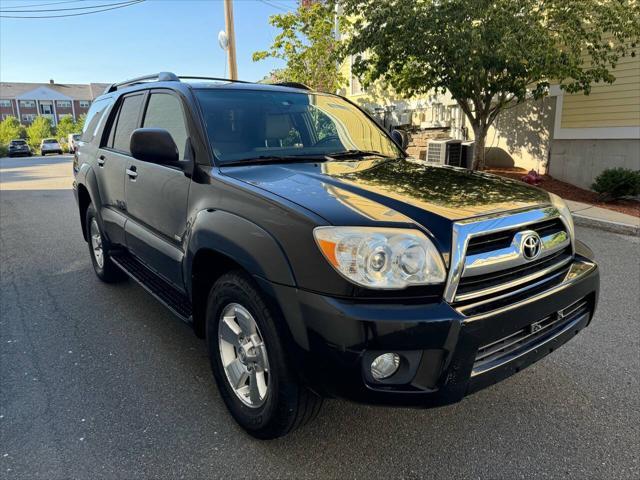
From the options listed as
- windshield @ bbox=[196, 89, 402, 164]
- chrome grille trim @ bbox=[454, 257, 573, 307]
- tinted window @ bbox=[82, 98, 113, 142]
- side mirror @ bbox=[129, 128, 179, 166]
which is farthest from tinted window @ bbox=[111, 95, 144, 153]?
chrome grille trim @ bbox=[454, 257, 573, 307]

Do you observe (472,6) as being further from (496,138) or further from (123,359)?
(123,359)

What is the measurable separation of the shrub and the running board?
27.0ft

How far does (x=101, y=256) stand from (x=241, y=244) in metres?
2.98

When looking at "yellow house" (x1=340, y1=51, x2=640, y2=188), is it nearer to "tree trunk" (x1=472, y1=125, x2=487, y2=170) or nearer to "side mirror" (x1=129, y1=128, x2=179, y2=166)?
"tree trunk" (x1=472, y1=125, x2=487, y2=170)

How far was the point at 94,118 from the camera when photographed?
477 centimetres

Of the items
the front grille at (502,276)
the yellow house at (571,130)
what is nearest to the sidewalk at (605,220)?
the yellow house at (571,130)

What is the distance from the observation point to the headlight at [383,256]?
1.83 meters

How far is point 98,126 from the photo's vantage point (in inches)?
176

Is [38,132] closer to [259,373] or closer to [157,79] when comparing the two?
[157,79]

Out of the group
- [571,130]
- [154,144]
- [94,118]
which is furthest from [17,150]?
[154,144]

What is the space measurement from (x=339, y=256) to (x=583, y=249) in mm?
1613

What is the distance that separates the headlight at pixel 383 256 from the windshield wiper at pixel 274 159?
105 centimetres

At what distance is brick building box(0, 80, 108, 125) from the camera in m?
80.9

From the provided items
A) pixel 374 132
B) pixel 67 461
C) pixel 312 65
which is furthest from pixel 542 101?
pixel 67 461
